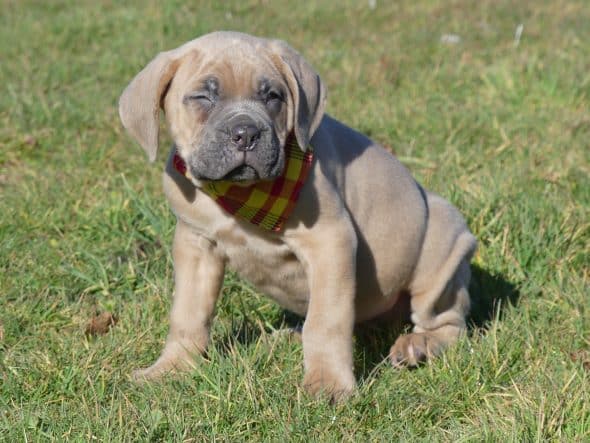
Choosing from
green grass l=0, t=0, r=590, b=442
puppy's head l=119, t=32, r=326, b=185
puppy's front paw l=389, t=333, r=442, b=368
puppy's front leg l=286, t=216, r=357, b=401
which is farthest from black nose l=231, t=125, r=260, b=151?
puppy's front paw l=389, t=333, r=442, b=368

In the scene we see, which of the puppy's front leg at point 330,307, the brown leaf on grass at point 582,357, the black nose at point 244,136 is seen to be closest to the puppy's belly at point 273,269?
the puppy's front leg at point 330,307

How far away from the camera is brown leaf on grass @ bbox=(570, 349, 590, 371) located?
13.2 feet

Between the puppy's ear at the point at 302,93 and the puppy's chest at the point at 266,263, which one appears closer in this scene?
the puppy's ear at the point at 302,93

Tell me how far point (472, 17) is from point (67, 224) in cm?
551

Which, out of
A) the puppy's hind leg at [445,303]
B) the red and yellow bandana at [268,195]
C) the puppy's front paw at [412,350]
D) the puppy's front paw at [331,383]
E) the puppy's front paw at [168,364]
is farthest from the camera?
the puppy's hind leg at [445,303]

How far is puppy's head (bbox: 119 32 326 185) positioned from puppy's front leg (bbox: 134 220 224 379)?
42cm

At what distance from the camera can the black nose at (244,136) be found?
340cm

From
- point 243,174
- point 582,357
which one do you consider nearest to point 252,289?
point 243,174

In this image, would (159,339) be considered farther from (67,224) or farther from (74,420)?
(67,224)

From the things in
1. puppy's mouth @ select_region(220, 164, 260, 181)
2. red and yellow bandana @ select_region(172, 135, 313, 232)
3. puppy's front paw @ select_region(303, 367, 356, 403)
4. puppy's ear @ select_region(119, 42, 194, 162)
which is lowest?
puppy's front paw @ select_region(303, 367, 356, 403)

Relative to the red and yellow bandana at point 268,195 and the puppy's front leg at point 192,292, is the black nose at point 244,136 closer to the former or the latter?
the red and yellow bandana at point 268,195

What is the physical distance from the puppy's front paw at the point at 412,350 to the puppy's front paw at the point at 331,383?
1.48ft

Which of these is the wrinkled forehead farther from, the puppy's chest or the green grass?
the green grass

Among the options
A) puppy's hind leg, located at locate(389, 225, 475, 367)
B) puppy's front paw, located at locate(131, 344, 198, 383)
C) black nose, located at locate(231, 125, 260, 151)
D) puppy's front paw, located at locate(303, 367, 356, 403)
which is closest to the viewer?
black nose, located at locate(231, 125, 260, 151)
